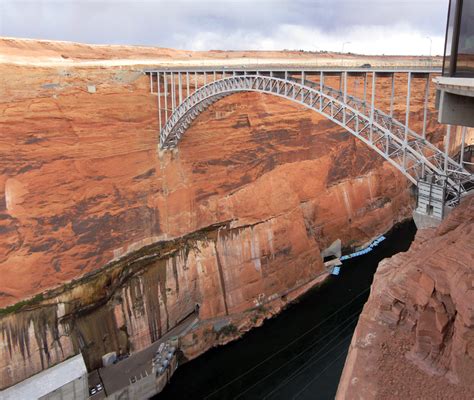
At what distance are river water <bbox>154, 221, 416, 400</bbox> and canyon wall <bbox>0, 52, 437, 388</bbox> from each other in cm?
92

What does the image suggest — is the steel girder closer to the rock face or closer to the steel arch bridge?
the steel arch bridge

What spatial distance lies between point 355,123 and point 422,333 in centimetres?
1269

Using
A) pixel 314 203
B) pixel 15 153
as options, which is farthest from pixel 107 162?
pixel 314 203

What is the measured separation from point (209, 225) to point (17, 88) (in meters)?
10.7

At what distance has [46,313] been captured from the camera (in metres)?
16.9

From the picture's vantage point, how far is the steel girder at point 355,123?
13.8 m

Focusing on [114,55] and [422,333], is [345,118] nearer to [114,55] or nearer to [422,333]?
[422,333]

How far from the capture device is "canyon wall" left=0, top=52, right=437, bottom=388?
17.0 metres

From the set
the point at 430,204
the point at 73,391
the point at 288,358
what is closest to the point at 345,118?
the point at 430,204

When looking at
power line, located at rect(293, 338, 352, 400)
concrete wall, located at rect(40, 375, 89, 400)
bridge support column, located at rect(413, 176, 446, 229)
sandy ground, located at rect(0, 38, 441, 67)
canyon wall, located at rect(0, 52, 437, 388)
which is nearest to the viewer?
bridge support column, located at rect(413, 176, 446, 229)

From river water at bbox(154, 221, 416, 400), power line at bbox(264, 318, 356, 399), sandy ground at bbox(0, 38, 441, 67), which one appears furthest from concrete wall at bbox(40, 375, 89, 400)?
sandy ground at bbox(0, 38, 441, 67)

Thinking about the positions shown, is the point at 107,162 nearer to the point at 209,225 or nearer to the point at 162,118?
the point at 162,118

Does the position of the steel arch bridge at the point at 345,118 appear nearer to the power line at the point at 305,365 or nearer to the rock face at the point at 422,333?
the rock face at the point at 422,333

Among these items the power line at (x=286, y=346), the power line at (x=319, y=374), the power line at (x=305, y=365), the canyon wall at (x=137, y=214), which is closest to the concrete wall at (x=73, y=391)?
the canyon wall at (x=137, y=214)
